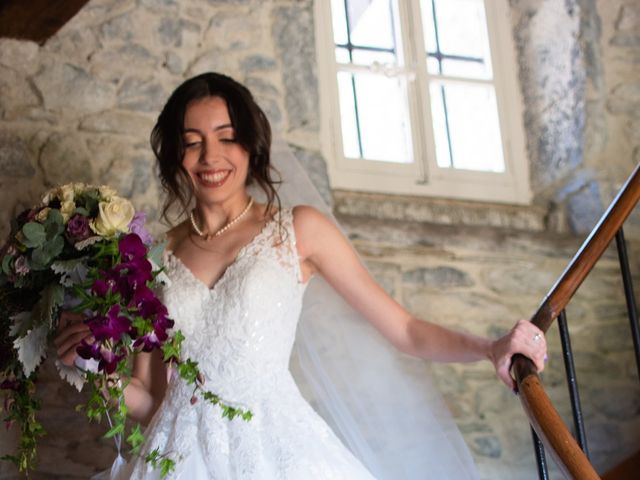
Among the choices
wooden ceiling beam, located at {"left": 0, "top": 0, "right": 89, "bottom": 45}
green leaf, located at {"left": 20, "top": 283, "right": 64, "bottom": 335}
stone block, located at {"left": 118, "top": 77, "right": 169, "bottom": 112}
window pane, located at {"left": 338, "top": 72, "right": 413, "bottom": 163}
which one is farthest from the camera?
window pane, located at {"left": 338, "top": 72, "right": 413, "bottom": 163}

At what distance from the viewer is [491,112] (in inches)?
194

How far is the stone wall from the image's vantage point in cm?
391

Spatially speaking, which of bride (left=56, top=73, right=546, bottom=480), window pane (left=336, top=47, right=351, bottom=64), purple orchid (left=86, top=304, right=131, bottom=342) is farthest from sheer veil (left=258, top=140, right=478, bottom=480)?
window pane (left=336, top=47, right=351, bottom=64)

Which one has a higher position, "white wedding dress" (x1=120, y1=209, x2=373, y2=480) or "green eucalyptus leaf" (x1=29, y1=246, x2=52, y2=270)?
"green eucalyptus leaf" (x1=29, y1=246, x2=52, y2=270)

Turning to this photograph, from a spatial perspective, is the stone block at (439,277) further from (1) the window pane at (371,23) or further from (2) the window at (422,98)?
(1) the window pane at (371,23)

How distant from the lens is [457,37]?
16.4 feet

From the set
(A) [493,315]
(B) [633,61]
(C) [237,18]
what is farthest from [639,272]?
(C) [237,18]

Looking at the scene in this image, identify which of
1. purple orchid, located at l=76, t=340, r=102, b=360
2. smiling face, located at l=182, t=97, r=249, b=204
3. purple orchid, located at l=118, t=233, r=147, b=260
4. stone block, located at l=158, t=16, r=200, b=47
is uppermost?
stone block, located at l=158, t=16, r=200, b=47

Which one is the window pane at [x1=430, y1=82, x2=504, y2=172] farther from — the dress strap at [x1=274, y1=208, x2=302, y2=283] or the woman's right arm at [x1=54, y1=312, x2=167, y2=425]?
the woman's right arm at [x1=54, y1=312, x2=167, y2=425]

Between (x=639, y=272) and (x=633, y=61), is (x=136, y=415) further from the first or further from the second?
(x=633, y=61)

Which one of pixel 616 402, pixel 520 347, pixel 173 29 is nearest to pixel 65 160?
pixel 173 29

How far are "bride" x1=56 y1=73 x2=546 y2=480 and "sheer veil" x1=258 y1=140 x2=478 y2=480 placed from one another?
22mm

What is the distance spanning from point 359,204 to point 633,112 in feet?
4.27

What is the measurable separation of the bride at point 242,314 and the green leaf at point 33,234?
205mm
